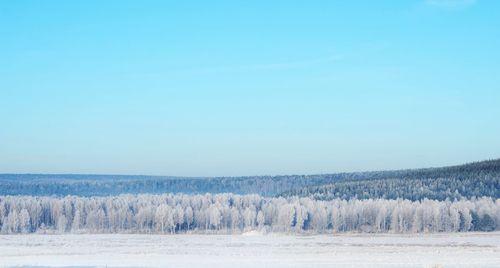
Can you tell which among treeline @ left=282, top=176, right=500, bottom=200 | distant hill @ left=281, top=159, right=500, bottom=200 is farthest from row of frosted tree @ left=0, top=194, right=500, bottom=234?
distant hill @ left=281, top=159, right=500, bottom=200

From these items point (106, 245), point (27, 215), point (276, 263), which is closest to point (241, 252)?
point (276, 263)

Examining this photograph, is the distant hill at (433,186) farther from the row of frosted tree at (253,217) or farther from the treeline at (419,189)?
the row of frosted tree at (253,217)

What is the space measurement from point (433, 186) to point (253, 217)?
42.3 m

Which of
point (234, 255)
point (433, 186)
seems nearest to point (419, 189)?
point (433, 186)

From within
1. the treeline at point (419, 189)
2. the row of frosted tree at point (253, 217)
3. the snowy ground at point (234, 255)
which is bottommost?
the snowy ground at point (234, 255)

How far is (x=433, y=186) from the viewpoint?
5399 inches

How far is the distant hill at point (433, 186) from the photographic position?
13325 cm

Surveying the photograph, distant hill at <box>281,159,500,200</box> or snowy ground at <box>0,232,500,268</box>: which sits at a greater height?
distant hill at <box>281,159,500,200</box>

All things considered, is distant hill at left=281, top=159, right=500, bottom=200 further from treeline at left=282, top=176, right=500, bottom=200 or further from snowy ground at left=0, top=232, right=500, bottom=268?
snowy ground at left=0, top=232, right=500, bottom=268

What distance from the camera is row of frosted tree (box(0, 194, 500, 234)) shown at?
341 ft

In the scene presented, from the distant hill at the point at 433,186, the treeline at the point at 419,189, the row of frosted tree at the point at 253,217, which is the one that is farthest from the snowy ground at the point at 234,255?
the distant hill at the point at 433,186

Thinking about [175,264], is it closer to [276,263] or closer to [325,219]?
[276,263]

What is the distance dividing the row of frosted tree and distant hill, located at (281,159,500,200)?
19929mm

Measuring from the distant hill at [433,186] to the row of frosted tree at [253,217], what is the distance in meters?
19.9
